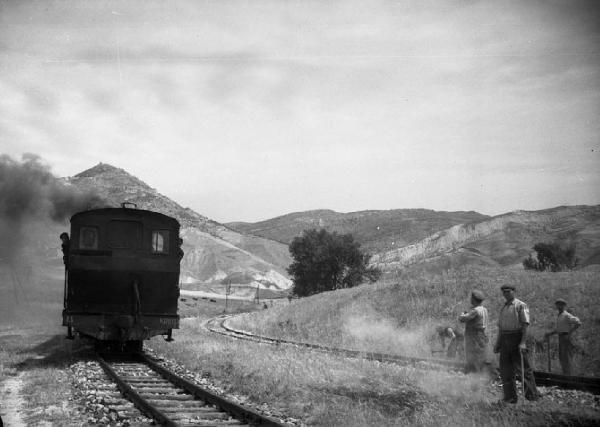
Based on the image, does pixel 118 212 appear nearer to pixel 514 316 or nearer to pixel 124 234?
pixel 124 234

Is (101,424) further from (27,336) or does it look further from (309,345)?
(27,336)

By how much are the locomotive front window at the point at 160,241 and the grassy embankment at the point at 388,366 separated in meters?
2.76

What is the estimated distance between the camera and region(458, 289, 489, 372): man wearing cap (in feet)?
31.9

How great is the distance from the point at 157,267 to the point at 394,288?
49.8 ft

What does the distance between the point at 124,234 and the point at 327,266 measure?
55.2 metres

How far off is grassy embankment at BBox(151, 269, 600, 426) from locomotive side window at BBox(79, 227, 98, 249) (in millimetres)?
3600

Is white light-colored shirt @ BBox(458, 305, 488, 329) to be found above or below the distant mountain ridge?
below

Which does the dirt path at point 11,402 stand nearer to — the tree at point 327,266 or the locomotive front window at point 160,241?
the locomotive front window at point 160,241

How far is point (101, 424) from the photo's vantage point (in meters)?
7.17

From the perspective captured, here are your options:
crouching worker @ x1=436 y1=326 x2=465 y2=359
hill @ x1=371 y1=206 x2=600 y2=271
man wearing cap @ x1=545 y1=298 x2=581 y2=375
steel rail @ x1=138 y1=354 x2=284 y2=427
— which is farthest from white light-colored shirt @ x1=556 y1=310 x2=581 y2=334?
hill @ x1=371 y1=206 x2=600 y2=271

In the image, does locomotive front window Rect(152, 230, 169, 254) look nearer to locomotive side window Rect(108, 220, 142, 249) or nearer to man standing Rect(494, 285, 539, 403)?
locomotive side window Rect(108, 220, 142, 249)

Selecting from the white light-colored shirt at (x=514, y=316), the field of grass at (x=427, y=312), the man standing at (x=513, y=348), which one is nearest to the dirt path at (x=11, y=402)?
the man standing at (x=513, y=348)

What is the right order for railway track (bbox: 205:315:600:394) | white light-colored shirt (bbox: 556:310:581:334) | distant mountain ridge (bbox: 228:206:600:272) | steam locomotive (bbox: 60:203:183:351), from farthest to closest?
distant mountain ridge (bbox: 228:206:600:272), steam locomotive (bbox: 60:203:183:351), white light-colored shirt (bbox: 556:310:581:334), railway track (bbox: 205:315:600:394)

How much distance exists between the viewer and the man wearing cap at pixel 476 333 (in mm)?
9734
